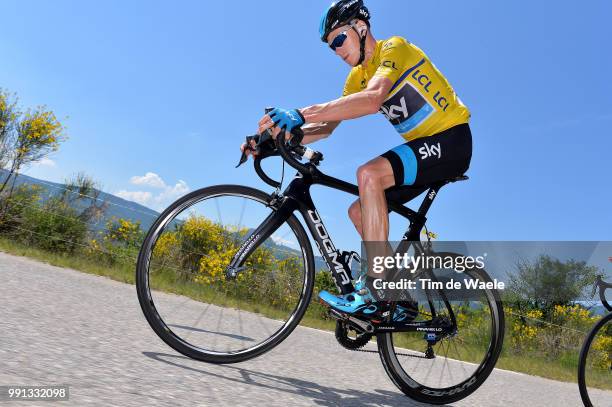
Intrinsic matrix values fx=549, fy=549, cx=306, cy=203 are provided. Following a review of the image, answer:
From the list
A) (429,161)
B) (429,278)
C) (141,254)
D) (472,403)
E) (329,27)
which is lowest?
(472,403)

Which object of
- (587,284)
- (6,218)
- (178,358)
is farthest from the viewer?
(587,284)

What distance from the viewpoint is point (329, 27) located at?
3.67 meters

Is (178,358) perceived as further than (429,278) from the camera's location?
No

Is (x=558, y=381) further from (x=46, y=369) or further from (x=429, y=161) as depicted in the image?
(x=46, y=369)

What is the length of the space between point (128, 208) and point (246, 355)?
907cm

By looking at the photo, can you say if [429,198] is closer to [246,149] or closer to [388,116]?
[388,116]

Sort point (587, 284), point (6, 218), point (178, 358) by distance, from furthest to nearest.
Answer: point (587, 284) → point (6, 218) → point (178, 358)

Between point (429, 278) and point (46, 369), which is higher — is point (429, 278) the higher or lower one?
the higher one

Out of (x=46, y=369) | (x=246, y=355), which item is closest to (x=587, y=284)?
(x=246, y=355)

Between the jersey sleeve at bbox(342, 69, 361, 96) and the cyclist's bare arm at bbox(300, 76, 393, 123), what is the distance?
584 millimetres

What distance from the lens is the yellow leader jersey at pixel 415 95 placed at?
3518 mm

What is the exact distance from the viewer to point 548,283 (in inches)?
659

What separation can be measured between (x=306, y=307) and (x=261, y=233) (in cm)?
58

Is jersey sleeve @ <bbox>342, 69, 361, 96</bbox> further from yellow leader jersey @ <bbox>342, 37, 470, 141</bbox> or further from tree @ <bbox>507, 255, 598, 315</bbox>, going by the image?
tree @ <bbox>507, 255, 598, 315</bbox>
